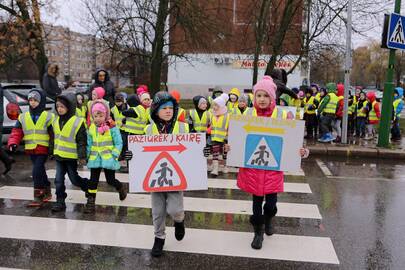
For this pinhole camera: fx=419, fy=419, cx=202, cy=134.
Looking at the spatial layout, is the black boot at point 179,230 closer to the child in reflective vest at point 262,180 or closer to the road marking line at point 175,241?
the road marking line at point 175,241

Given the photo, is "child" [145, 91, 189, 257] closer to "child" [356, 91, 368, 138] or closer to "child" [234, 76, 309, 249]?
"child" [234, 76, 309, 249]

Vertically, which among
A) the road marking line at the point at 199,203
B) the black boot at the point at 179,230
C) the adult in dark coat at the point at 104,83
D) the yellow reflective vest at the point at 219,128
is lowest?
the road marking line at the point at 199,203

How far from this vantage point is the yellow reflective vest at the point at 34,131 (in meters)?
5.84

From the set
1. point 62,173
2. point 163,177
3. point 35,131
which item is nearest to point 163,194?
point 163,177

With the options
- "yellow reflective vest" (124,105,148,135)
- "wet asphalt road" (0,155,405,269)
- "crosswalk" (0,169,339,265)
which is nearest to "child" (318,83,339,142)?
"wet asphalt road" (0,155,405,269)

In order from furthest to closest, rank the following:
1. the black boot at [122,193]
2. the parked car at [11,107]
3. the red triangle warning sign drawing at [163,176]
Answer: the parked car at [11,107]
the black boot at [122,193]
the red triangle warning sign drawing at [163,176]

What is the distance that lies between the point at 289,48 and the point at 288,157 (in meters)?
18.6

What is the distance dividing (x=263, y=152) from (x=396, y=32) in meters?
7.51

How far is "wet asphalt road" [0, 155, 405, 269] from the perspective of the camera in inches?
160

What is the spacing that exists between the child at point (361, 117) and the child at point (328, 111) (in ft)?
6.17

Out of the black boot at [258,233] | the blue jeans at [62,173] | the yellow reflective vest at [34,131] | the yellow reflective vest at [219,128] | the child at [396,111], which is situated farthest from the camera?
the child at [396,111]

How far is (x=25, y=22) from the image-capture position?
15.8m

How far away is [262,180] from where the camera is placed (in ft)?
14.3

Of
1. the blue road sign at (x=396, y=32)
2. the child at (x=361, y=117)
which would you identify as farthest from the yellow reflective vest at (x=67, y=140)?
the child at (x=361, y=117)
